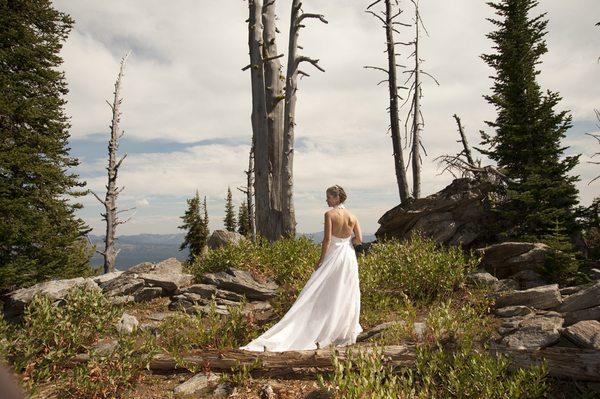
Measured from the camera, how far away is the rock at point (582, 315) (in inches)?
282

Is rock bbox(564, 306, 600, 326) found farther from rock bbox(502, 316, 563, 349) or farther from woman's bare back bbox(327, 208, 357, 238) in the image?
woman's bare back bbox(327, 208, 357, 238)

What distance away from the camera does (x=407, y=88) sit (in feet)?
59.0

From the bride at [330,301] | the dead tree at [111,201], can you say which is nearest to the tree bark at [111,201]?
the dead tree at [111,201]

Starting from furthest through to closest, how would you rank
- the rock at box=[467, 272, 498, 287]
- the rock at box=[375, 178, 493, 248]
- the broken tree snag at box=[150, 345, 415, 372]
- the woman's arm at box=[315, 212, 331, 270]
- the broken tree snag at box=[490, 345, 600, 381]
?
1. the rock at box=[375, 178, 493, 248]
2. the rock at box=[467, 272, 498, 287]
3. the woman's arm at box=[315, 212, 331, 270]
4. the broken tree snag at box=[150, 345, 415, 372]
5. the broken tree snag at box=[490, 345, 600, 381]

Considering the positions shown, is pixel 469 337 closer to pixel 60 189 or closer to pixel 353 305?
pixel 353 305

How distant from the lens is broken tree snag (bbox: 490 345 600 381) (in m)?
5.71

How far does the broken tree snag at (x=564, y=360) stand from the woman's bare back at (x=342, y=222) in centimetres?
337

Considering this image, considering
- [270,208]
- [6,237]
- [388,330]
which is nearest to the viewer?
[388,330]

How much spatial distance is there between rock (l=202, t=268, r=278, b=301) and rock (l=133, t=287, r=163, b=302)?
128 cm

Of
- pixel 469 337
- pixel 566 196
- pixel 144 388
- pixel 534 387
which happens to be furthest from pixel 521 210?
pixel 144 388

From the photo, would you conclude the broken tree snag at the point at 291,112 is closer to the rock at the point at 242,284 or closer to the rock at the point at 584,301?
the rock at the point at 242,284

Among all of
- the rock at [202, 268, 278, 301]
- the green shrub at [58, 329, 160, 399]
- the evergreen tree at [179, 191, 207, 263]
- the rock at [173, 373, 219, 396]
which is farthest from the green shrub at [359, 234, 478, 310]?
the evergreen tree at [179, 191, 207, 263]

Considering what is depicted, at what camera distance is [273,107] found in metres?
15.7

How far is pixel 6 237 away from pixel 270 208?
1155cm
